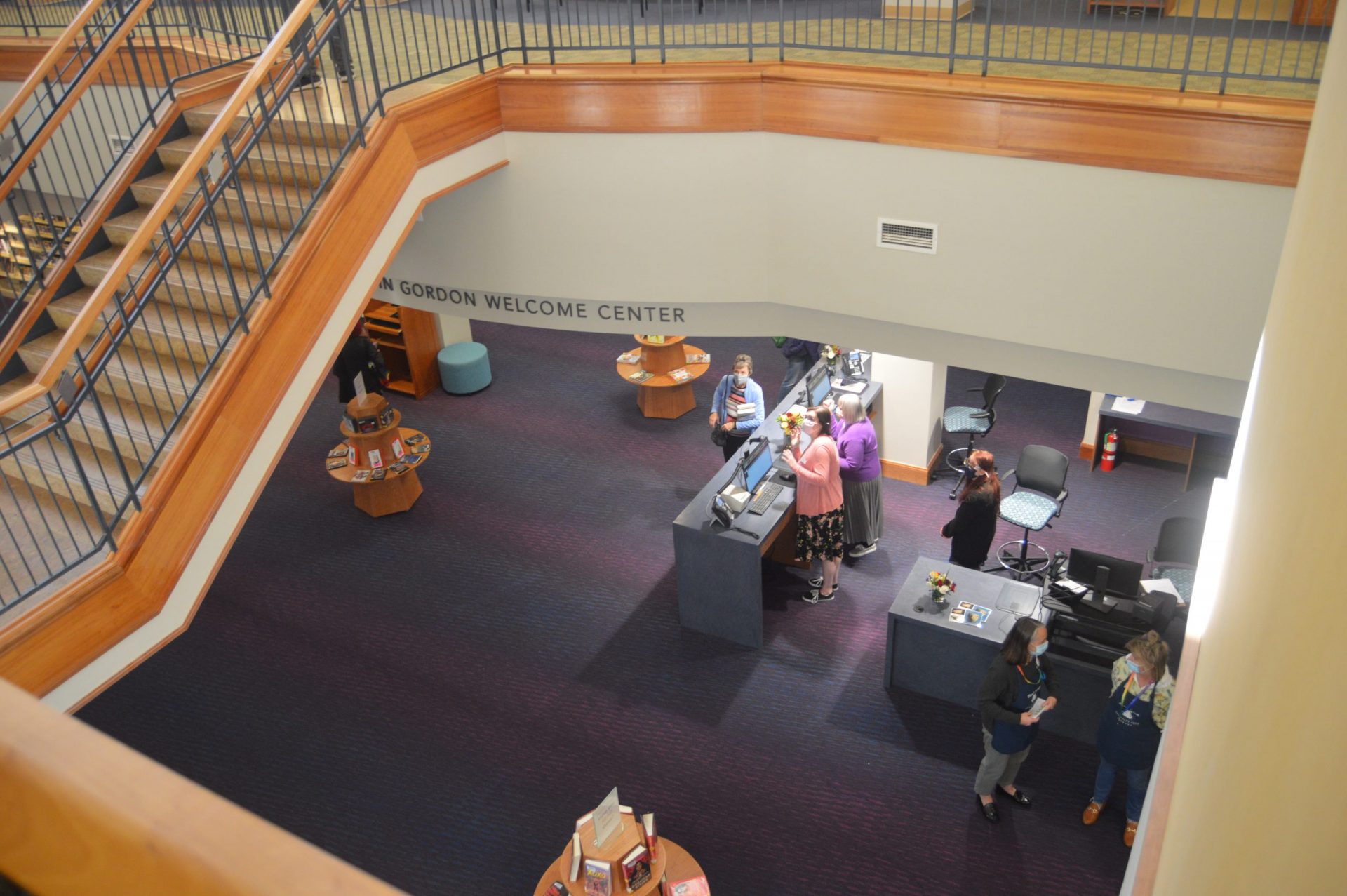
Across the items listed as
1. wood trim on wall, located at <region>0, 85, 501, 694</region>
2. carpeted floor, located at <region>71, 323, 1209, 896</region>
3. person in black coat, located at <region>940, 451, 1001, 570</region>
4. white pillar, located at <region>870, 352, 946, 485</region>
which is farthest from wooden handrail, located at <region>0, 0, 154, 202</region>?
white pillar, located at <region>870, 352, 946, 485</region>

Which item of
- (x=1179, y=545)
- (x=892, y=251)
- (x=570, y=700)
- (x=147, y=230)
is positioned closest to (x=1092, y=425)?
(x=1179, y=545)

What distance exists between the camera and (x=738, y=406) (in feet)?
31.0

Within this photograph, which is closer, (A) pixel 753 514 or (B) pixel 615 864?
(B) pixel 615 864

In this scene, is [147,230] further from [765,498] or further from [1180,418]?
[1180,418]

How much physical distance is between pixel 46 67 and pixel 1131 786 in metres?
7.76

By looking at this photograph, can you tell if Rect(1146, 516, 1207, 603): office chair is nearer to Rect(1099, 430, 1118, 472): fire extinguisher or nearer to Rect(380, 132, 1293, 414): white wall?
Rect(1099, 430, 1118, 472): fire extinguisher

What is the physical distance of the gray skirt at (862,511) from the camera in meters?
9.04

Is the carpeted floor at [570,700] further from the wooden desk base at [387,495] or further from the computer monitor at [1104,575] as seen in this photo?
the computer monitor at [1104,575]

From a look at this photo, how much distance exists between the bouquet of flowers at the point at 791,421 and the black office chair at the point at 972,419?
213 centimetres

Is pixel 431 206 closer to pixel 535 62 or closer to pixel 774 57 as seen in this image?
pixel 535 62

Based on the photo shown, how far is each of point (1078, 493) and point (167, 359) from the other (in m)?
8.38

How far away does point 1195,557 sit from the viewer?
26.5ft

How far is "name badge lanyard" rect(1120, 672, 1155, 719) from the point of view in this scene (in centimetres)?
565

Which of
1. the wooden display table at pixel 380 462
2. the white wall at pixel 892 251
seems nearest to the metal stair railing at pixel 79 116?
the white wall at pixel 892 251
